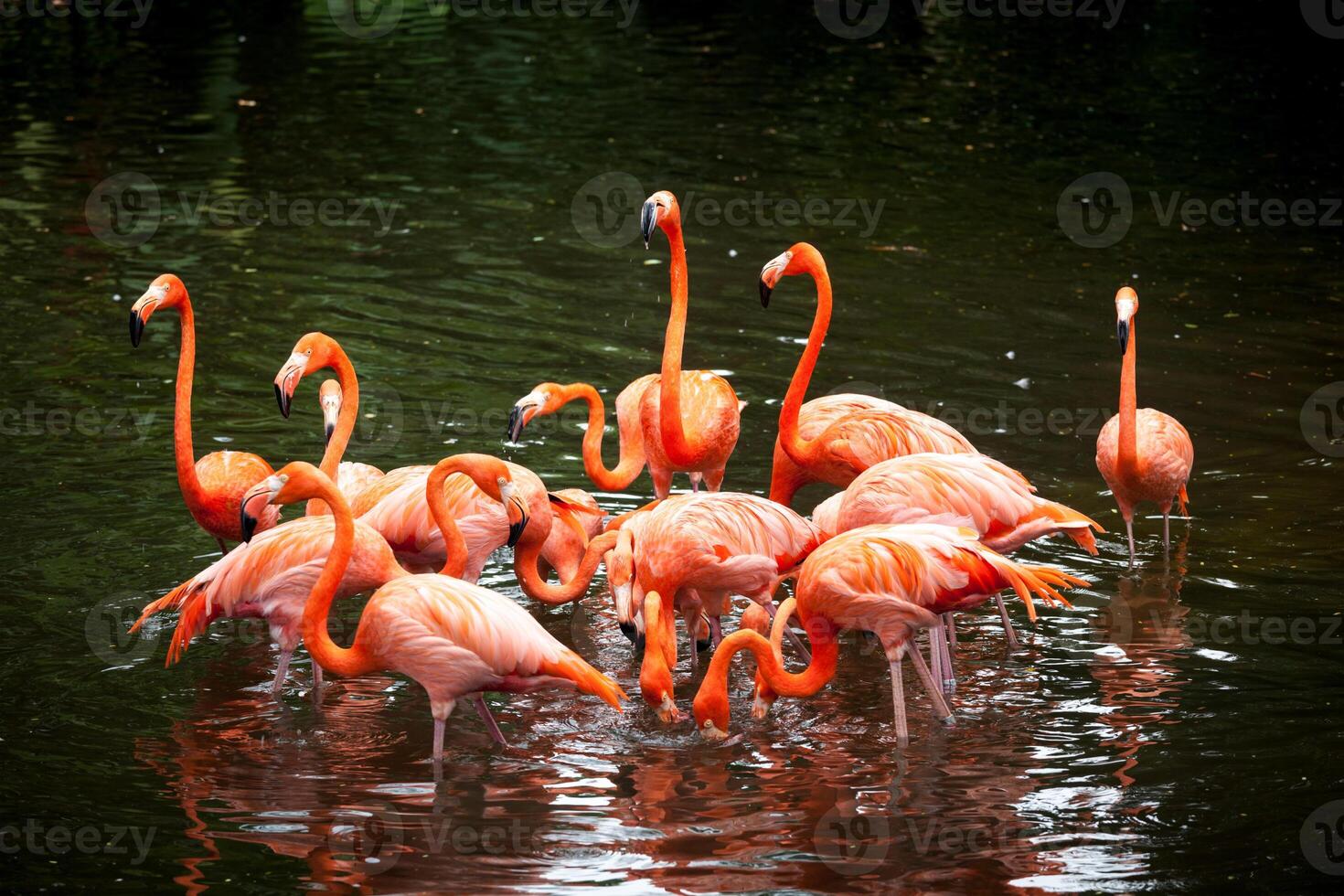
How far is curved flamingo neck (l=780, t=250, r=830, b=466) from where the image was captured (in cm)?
629

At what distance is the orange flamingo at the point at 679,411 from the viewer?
6418 millimetres

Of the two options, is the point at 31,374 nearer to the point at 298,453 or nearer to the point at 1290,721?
the point at 298,453

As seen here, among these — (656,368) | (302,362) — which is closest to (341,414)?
(302,362)

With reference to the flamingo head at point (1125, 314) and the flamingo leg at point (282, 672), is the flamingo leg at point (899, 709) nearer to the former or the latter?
the flamingo leg at point (282, 672)

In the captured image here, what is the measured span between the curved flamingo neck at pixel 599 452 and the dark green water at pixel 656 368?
538 mm

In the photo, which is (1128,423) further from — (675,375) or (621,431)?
(621,431)

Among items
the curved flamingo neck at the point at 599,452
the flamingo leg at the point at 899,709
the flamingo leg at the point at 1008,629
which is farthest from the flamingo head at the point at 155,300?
the flamingo leg at the point at 1008,629

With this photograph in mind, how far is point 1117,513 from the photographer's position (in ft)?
24.0

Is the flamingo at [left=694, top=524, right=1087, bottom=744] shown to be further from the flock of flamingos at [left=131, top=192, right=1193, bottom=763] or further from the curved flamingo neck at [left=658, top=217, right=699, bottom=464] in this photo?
the curved flamingo neck at [left=658, top=217, right=699, bottom=464]

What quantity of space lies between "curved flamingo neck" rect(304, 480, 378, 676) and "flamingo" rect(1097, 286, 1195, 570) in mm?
3311

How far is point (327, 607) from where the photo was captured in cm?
511

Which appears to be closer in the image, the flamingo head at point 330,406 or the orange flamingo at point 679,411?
the flamingo head at point 330,406

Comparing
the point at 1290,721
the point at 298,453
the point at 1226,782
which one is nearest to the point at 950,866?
the point at 1226,782

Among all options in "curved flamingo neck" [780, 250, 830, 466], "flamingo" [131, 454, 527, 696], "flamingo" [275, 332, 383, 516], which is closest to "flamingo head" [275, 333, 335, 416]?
"flamingo" [275, 332, 383, 516]
